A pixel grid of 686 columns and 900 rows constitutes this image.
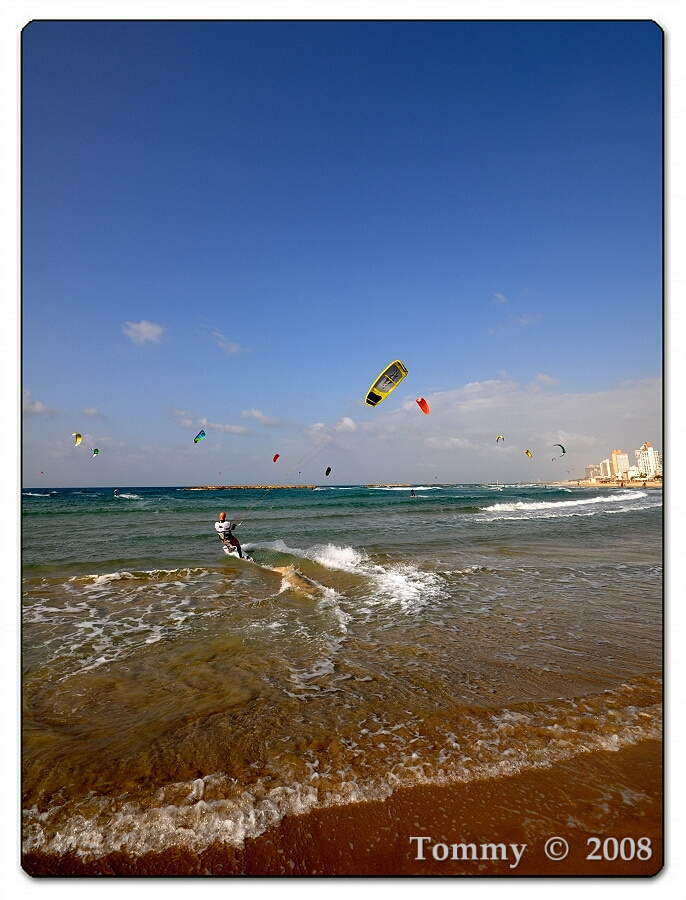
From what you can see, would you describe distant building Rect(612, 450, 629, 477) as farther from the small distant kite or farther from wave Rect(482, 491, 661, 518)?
the small distant kite

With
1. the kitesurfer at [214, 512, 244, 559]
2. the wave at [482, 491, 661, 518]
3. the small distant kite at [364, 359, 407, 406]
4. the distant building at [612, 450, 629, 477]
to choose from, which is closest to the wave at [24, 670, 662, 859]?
the small distant kite at [364, 359, 407, 406]

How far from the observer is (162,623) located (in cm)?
679

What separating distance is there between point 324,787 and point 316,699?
1360mm

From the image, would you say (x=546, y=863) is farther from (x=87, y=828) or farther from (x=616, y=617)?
(x=616, y=617)

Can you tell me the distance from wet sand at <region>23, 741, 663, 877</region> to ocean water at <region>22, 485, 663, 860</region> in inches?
3.4

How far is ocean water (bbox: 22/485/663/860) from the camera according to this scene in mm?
2797

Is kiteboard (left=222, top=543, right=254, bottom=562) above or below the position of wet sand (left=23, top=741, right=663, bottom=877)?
below

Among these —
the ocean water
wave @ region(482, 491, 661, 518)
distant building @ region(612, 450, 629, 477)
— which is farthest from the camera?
distant building @ region(612, 450, 629, 477)

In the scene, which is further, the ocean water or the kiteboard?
the kiteboard

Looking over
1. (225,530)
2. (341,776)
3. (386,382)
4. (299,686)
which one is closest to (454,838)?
(341,776)

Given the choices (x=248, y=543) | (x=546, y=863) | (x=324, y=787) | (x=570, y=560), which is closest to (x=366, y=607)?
(x=324, y=787)

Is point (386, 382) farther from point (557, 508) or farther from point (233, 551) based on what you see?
point (557, 508)

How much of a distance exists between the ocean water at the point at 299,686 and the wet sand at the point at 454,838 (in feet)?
0.29

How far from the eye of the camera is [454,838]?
2.46 m
